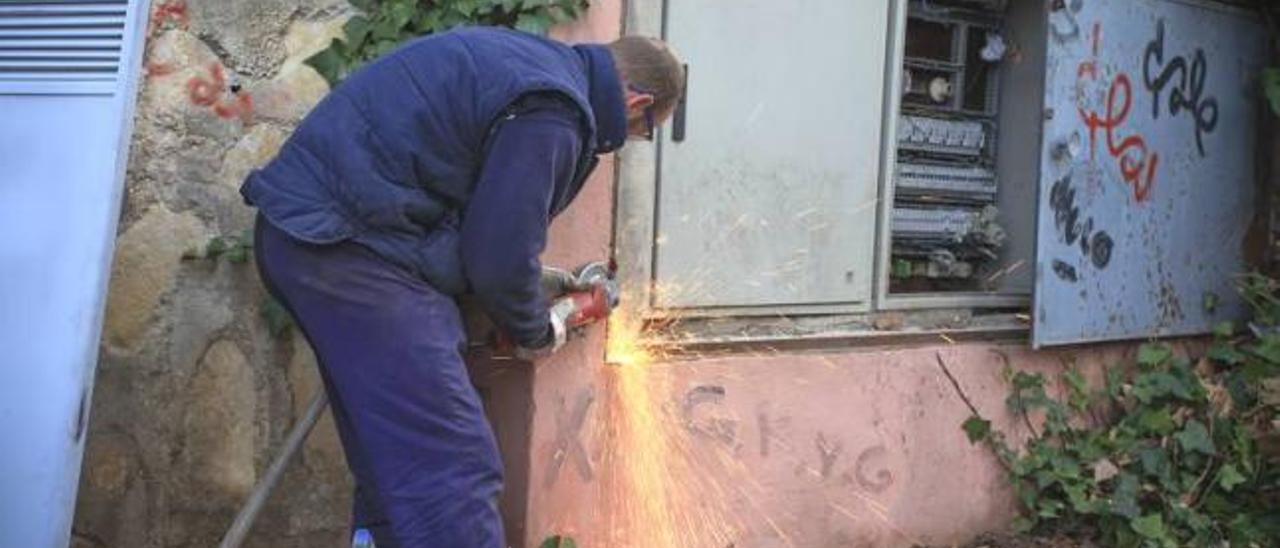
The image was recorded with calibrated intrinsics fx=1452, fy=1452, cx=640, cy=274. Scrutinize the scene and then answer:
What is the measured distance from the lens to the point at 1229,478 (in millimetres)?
5371

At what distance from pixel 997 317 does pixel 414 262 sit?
115 inches

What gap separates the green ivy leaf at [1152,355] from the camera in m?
5.72

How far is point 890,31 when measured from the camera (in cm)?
494

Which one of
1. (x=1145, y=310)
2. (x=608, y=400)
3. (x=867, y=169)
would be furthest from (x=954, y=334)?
(x=608, y=400)

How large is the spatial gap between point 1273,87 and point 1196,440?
63.8 inches

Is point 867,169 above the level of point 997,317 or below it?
above

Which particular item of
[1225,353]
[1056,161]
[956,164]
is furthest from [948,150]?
[1225,353]

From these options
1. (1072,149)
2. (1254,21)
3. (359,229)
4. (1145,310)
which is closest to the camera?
(359,229)

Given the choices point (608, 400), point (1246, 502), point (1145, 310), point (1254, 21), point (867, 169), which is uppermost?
point (1254, 21)

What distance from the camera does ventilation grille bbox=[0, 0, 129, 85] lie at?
133 inches

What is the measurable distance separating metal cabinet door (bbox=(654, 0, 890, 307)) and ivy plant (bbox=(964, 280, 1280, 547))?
931mm

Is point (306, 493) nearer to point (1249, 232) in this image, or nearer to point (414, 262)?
point (414, 262)

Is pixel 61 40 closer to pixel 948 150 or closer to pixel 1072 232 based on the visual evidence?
pixel 948 150

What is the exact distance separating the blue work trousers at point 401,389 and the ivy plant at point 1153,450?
2500 mm
